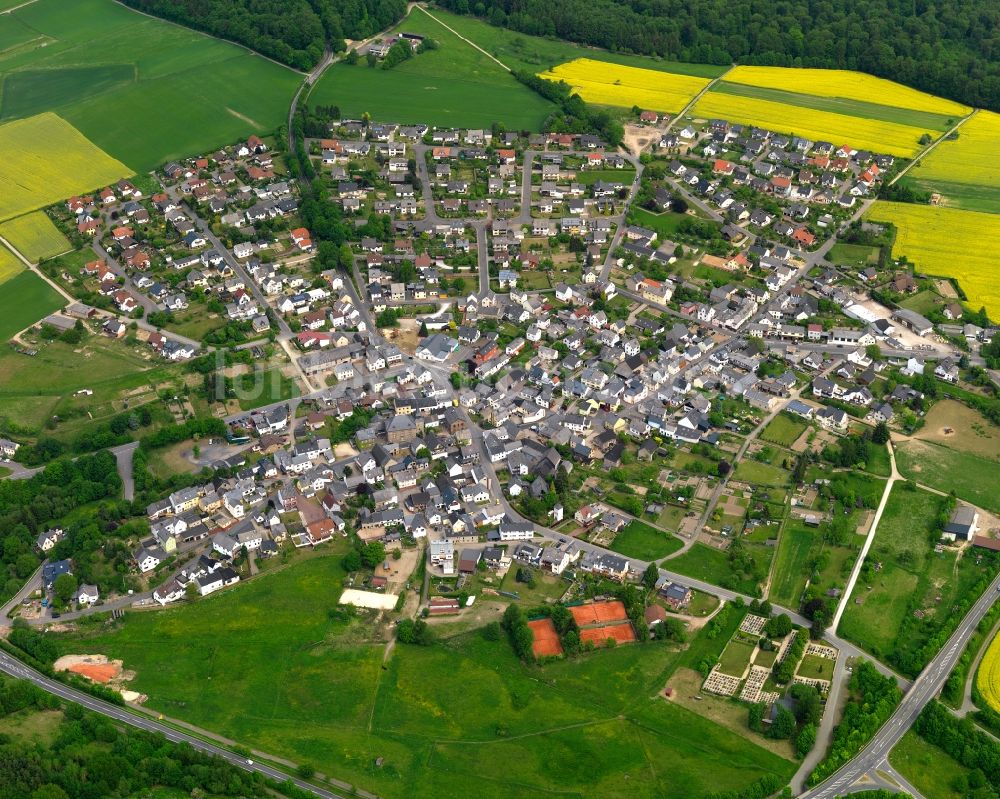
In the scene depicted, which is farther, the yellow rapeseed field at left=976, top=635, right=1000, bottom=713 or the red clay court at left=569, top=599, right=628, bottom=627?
the red clay court at left=569, top=599, right=628, bottom=627

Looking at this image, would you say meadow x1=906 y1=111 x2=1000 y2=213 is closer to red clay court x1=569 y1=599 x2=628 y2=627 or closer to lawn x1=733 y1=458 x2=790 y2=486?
lawn x1=733 y1=458 x2=790 y2=486

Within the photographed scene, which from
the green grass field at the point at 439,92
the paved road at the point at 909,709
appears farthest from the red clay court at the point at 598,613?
the green grass field at the point at 439,92

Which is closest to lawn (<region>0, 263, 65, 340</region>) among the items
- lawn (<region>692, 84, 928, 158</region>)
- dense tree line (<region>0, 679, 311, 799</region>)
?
dense tree line (<region>0, 679, 311, 799</region>)

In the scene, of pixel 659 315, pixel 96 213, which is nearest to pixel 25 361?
pixel 96 213

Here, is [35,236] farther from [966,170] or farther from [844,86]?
[844,86]

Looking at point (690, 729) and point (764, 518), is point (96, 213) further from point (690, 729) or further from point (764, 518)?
point (690, 729)

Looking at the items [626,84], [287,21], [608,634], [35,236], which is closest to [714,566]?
[608,634]
